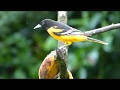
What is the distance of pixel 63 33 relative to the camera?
1.18 m

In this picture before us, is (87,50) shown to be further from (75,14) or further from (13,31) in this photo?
(13,31)

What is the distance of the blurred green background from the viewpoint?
3.39 meters

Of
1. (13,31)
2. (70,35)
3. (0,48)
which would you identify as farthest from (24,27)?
(70,35)

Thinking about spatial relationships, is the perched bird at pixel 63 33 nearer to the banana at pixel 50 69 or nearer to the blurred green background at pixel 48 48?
the banana at pixel 50 69

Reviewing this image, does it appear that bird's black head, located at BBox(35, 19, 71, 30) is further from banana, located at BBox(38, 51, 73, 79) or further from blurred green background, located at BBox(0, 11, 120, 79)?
blurred green background, located at BBox(0, 11, 120, 79)

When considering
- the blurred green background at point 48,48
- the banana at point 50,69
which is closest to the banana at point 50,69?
the banana at point 50,69

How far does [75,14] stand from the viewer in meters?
3.79

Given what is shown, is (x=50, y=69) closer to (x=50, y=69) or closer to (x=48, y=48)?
(x=50, y=69)

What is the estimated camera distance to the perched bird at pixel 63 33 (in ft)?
3.55

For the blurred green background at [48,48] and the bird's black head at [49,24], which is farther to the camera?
the blurred green background at [48,48]

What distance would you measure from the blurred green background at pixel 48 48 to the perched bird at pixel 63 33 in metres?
2.10

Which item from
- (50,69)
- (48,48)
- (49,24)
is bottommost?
(48,48)

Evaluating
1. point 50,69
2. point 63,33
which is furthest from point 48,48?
point 50,69

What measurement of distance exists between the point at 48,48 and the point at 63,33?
2.23m
